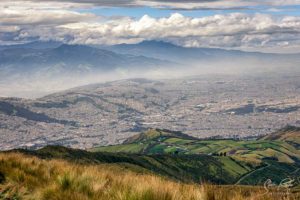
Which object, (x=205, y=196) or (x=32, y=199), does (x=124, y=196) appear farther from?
(x=32, y=199)

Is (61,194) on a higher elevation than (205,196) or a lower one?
lower

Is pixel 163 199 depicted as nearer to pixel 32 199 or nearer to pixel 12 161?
pixel 32 199

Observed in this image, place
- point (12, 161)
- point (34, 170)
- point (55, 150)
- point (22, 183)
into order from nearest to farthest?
point (22, 183) → point (34, 170) → point (12, 161) → point (55, 150)

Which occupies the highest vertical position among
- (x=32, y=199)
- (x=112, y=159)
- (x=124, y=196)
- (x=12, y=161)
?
(x=124, y=196)

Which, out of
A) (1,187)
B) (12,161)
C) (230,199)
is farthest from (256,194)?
(12,161)

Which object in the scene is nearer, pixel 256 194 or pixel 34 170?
pixel 256 194

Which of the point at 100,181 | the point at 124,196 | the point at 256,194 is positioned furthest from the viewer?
the point at 100,181
